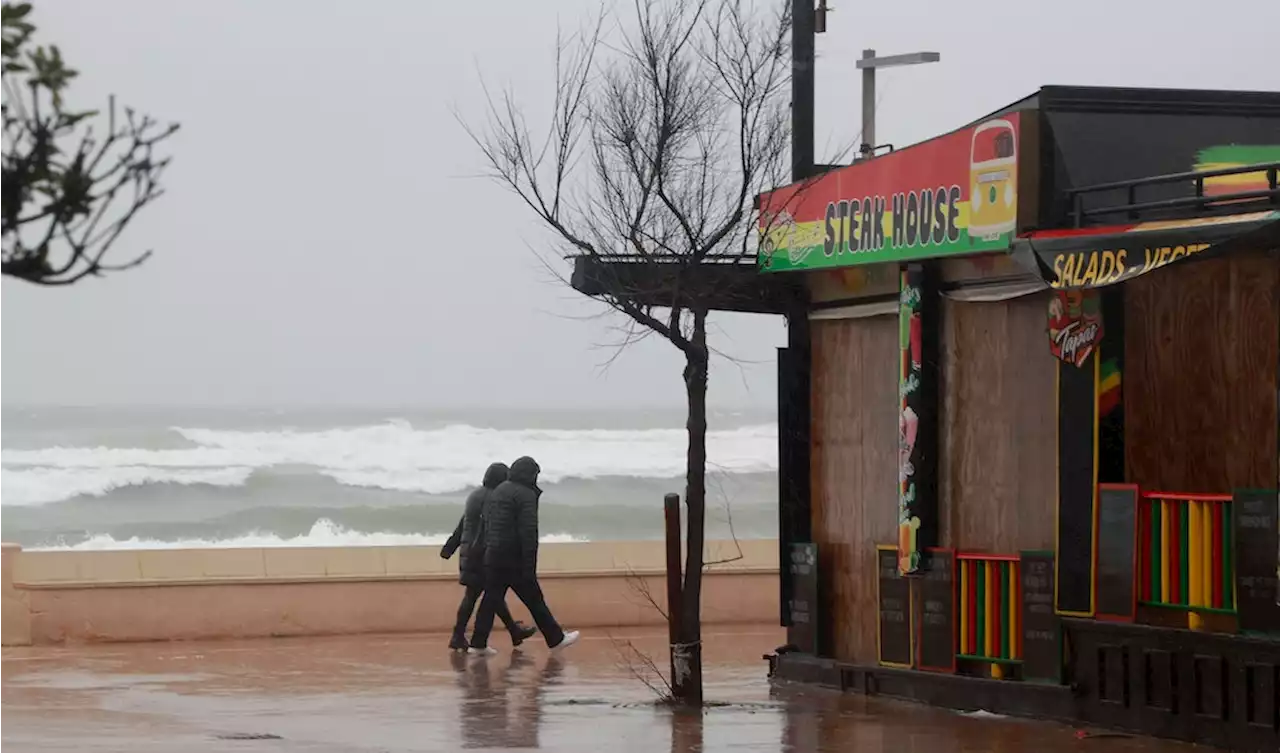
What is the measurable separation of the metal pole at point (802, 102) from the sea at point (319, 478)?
1236 inches

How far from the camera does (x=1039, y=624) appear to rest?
547 inches

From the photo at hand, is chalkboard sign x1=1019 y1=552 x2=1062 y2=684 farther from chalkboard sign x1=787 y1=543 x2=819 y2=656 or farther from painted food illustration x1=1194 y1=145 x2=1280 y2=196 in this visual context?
chalkboard sign x1=787 y1=543 x2=819 y2=656

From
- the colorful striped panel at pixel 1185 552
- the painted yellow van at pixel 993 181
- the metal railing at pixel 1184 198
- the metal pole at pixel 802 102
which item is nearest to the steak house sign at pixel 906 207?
the painted yellow van at pixel 993 181

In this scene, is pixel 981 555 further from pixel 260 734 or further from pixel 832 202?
pixel 260 734

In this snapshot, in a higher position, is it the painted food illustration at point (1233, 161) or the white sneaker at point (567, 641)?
the painted food illustration at point (1233, 161)

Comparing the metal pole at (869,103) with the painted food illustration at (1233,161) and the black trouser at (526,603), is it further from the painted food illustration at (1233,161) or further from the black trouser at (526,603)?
the black trouser at (526,603)

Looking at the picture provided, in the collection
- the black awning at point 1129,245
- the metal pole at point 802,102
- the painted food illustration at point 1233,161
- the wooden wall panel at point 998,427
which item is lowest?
the wooden wall panel at point 998,427

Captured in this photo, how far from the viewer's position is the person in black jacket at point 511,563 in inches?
765

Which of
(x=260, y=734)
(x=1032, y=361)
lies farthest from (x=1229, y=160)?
(x=260, y=734)

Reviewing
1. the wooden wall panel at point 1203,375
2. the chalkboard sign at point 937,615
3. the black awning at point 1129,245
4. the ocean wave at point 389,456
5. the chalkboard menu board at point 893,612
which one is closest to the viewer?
the black awning at point 1129,245

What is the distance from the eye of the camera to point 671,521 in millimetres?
14203

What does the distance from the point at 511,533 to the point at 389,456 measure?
50.6m

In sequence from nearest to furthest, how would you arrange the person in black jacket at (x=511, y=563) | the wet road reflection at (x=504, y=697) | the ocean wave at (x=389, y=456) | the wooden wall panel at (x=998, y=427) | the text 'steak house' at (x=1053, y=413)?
the text 'steak house' at (x=1053, y=413) < the wet road reflection at (x=504, y=697) < the wooden wall panel at (x=998, y=427) < the person in black jacket at (x=511, y=563) < the ocean wave at (x=389, y=456)

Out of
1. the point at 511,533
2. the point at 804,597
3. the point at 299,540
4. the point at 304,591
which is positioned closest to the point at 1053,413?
the point at 804,597
